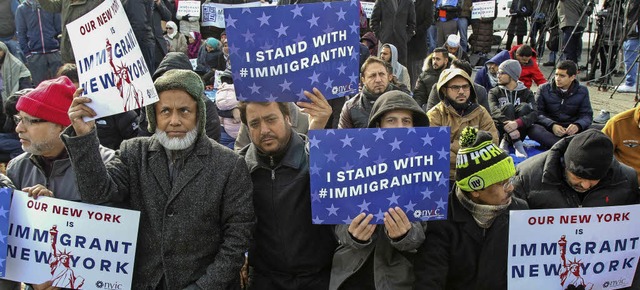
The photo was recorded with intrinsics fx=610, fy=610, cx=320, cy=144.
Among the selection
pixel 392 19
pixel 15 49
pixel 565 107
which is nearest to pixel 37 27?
pixel 15 49

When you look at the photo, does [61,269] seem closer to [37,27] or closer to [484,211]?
[484,211]

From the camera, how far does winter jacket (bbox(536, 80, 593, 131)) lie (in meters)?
8.08

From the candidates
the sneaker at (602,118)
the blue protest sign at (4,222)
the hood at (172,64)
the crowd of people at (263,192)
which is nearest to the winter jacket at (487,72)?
the sneaker at (602,118)

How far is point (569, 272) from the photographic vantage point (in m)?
3.24

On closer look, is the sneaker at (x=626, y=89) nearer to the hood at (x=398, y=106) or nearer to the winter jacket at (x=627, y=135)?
the winter jacket at (x=627, y=135)

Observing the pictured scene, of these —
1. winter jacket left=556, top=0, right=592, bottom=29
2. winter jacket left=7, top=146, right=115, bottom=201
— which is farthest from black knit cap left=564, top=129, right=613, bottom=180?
winter jacket left=556, top=0, right=592, bottom=29

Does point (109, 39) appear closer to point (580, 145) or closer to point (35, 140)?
point (35, 140)

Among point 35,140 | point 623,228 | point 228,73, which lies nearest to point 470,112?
point 623,228

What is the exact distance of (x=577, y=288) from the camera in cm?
324

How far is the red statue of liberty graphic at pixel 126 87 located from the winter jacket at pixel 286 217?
0.72 m

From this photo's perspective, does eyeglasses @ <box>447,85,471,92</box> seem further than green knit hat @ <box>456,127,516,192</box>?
Yes

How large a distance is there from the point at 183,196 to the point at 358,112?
10.1 ft

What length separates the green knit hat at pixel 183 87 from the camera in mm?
3205

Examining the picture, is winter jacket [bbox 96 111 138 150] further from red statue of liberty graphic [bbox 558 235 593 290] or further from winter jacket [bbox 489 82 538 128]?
winter jacket [bbox 489 82 538 128]
